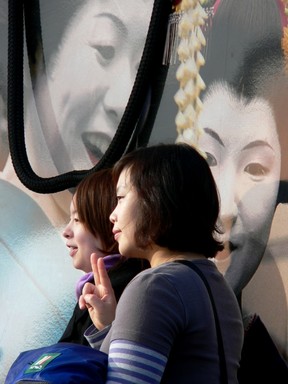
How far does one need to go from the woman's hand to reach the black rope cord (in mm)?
1105

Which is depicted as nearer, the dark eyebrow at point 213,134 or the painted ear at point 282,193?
the painted ear at point 282,193

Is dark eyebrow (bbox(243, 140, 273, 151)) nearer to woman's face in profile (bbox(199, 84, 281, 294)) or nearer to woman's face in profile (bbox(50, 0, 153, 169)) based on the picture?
woman's face in profile (bbox(199, 84, 281, 294))

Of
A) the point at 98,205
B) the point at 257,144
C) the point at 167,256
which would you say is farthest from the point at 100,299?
the point at 257,144

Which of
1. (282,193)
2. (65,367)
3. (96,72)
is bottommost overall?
(282,193)

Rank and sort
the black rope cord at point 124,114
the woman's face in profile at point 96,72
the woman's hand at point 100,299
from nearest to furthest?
the woman's hand at point 100,299 → the black rope cord at point 124,114 → the woman's face in profile at point 96,72

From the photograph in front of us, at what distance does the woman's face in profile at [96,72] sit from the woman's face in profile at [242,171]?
1.52 feet

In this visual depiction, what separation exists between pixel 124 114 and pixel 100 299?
120 cm

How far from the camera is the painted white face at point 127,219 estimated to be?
189cm

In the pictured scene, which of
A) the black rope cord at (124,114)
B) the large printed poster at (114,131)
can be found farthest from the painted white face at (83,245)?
the black rope cord at (124,114)

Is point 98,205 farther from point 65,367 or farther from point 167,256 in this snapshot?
point 65,367

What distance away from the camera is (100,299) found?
2023mm

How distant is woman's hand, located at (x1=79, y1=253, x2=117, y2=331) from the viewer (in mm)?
2010

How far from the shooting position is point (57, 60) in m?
3.55

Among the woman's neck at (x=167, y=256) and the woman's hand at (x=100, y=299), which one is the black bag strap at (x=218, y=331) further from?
the woman's hand at (x=100, y=299)
